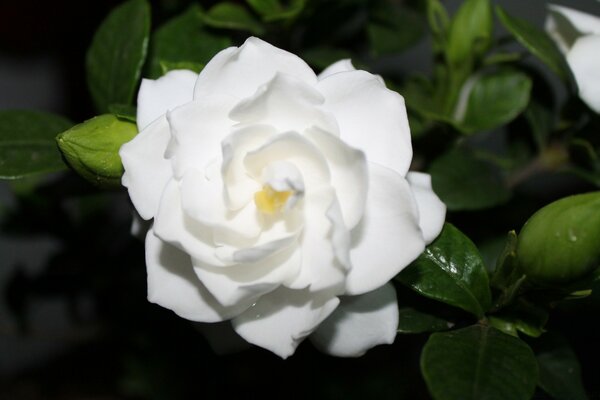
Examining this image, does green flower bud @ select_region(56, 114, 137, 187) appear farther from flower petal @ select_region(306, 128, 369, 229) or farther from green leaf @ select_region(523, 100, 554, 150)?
green leaf @ select_region(523, 100, 554, 150)

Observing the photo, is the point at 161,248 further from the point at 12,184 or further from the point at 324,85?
the point at 12,184

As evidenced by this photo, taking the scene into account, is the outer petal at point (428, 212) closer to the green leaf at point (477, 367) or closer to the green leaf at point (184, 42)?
the green leaf at point (477, 367)

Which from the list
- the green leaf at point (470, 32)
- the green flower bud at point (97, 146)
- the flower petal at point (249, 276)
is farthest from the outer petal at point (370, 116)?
the green leaf at point (470, 32)

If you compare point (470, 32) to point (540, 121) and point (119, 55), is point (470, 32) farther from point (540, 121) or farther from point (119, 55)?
point (119, 55)

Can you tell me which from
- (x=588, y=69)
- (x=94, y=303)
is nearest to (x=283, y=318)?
(x=588, y=69)

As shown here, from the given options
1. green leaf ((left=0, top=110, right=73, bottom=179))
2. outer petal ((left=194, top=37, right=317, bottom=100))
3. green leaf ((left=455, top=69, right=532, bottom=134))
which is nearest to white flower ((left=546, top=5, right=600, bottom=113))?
green leaf ((left=455, top=69, right=532, bottom=134))

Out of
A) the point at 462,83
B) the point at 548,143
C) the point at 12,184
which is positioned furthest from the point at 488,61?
the point at 12,184

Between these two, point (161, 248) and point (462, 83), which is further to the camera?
point (462, 83)
